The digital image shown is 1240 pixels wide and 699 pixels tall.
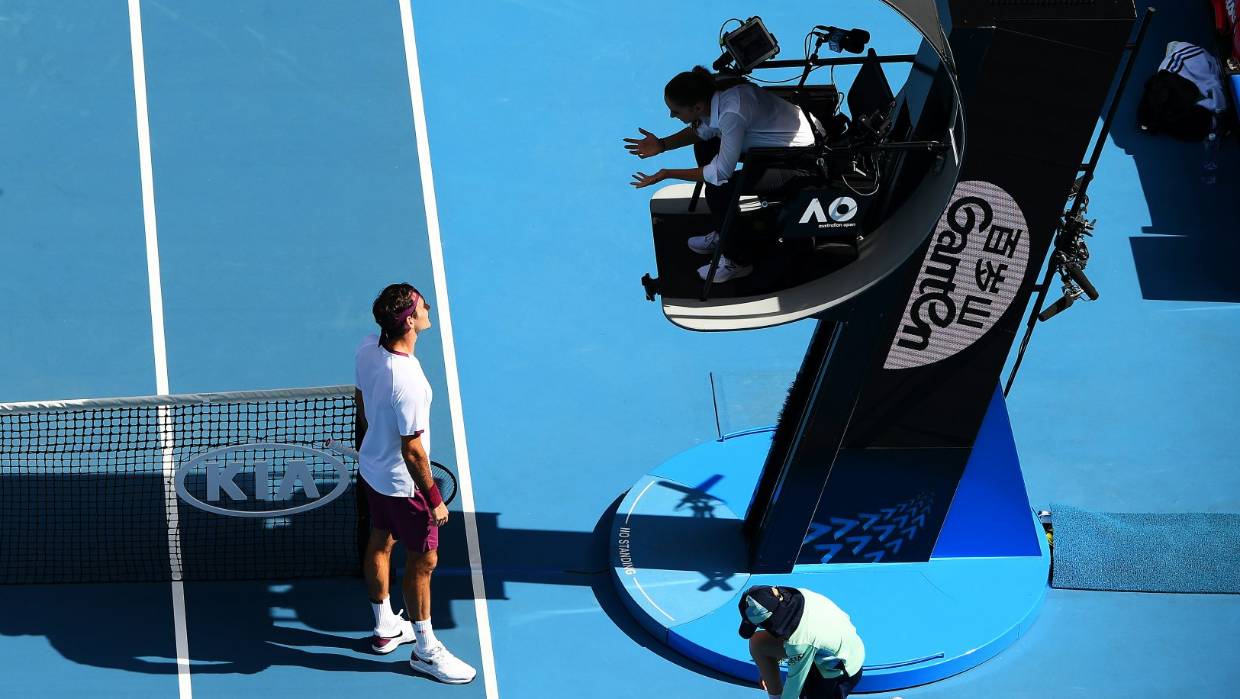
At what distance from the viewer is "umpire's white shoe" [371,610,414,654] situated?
1088 centimetres

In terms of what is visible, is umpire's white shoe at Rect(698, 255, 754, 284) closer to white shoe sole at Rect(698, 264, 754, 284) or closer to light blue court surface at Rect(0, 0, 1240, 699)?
white shoe sole at Rect(698, 264, 754, 284)

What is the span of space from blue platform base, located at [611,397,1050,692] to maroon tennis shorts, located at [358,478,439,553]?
157cm

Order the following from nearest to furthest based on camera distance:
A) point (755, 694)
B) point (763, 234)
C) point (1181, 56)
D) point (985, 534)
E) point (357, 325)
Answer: point (763, 234), point (755, 694), point (985, 534), point (357, 325), point (1181, 56)

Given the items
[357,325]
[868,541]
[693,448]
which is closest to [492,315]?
[357,325]

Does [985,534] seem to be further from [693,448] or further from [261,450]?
[261,450]

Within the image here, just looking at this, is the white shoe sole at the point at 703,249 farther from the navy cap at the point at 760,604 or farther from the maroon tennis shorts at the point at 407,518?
the maroon tennis shorts at the point at 407,518

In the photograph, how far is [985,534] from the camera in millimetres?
11477

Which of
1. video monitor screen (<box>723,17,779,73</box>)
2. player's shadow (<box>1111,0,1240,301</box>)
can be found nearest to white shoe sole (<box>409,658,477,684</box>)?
video monitor screen (<box>723,17,779,73</box>)

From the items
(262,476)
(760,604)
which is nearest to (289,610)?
(262,476)

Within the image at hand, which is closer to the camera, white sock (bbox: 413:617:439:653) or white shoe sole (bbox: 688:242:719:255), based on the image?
white shoe sole (bbox: 688:242:719:255)

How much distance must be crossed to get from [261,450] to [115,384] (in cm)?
172

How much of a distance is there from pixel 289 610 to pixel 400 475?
177cm

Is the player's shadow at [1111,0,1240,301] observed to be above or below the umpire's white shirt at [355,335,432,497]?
above

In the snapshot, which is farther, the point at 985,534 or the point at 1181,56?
the point at 1181,56
